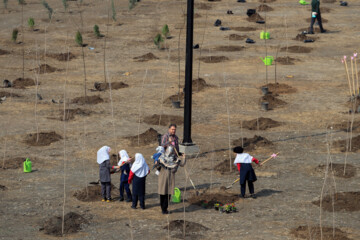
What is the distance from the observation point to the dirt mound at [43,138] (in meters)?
20.7

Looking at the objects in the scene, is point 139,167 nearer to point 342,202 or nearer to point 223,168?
point 223,168

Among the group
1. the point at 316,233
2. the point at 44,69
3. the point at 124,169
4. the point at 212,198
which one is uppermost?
the point at 44,69

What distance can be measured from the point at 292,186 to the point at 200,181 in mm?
1996

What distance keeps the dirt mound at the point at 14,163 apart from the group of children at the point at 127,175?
143 inches

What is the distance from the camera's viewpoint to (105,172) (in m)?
15.4

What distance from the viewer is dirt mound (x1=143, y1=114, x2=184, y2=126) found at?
75.3 ft

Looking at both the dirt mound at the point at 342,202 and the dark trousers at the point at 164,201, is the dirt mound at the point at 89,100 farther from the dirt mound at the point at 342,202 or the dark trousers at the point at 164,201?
the dirt mound at the point at 342,202

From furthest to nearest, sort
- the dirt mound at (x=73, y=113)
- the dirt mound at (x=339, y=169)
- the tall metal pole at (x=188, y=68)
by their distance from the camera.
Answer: the dirt mound at (x=73, y=113) → the tall metal pole at (x=188, y=68) → the dirt mound at (x=339, y=169)

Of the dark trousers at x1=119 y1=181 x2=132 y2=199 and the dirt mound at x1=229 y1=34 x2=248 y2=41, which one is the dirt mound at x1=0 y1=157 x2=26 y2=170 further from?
the dirt mound at x1=229 y1=34 x2=248 y2=41

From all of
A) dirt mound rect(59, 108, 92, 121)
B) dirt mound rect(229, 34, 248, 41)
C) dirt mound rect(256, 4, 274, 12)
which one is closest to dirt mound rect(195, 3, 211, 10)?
dirt mound rect(256, 4, 274, 12)

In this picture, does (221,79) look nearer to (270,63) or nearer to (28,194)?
(270,63)

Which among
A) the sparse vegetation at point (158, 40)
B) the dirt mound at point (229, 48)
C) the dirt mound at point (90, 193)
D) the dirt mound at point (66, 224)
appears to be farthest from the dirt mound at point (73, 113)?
the dirt mound at point (229, 48)

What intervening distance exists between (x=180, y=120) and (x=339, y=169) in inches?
259

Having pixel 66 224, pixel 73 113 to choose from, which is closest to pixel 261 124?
pixel 73 113
